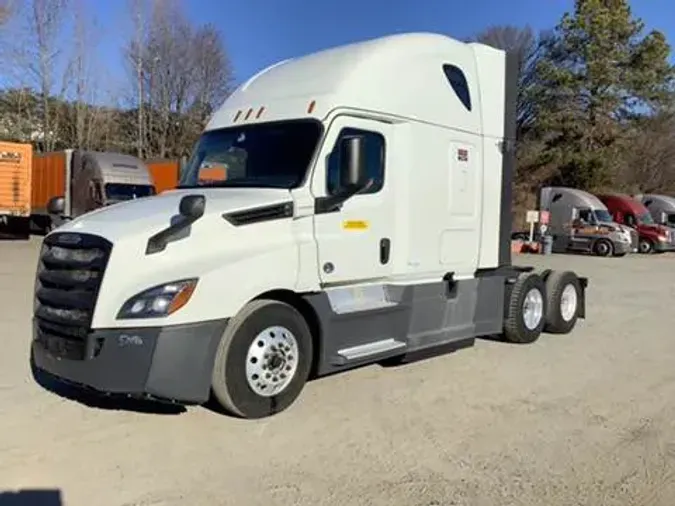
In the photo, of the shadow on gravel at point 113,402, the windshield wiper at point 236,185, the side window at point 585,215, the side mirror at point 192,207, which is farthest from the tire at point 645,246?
the side mirror at point 192,207

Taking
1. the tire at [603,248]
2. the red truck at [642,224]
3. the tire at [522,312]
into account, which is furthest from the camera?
the red truck at [642,224]

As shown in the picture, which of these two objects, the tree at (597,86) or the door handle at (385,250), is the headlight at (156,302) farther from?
the tree at (597,86)

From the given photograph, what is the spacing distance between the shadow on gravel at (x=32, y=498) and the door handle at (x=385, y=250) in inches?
140

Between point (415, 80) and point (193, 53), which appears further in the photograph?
point (193, 53)

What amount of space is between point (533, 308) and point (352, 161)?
4.49 m

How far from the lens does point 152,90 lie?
4375 cm

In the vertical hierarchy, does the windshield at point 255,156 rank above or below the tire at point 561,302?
above

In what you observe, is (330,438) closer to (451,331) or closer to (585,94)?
(451,331)

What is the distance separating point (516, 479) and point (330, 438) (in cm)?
142

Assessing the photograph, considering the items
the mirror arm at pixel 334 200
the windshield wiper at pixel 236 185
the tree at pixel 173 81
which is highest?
the tree at pixel 173 81

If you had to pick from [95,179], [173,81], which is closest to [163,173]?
[95,179]

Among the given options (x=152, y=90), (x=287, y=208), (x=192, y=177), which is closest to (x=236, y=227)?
(x=287, y=208)

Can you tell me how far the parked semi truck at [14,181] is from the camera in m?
25.7

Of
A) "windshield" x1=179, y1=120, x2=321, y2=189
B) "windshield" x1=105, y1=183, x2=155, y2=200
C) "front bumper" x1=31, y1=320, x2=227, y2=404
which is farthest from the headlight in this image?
"windshield" x1=105, y1=183, x2=155, y2=200
